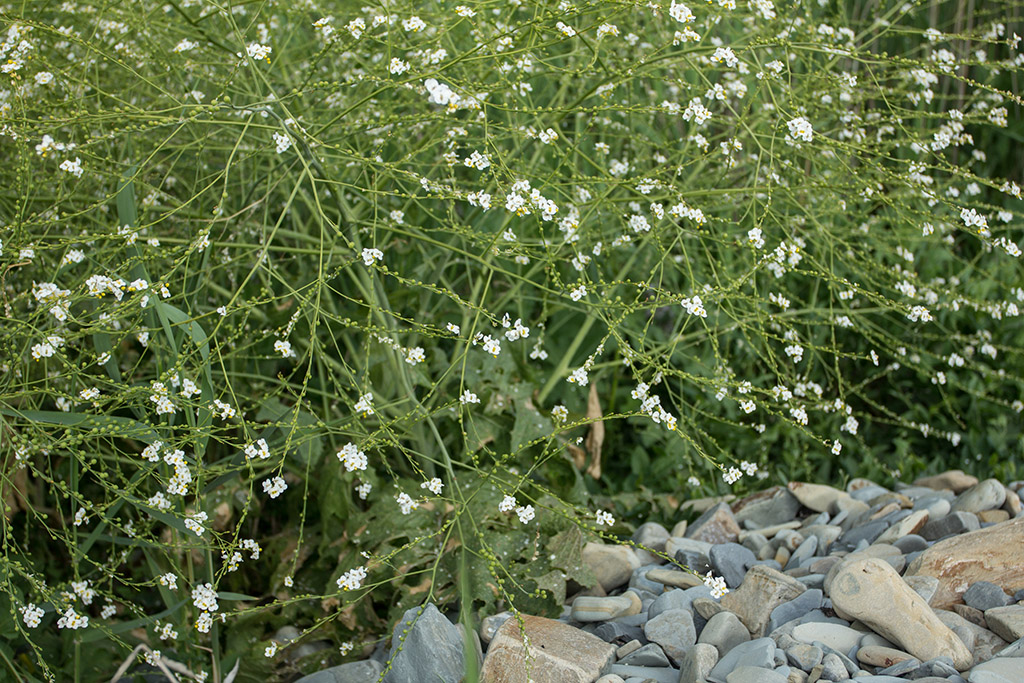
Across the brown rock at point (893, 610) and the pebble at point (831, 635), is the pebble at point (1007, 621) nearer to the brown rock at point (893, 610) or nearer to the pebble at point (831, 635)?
the brown rock at point (893, 610)

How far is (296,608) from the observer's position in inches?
88.3

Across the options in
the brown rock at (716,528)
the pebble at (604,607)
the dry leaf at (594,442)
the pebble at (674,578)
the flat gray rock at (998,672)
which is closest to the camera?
the flat gray rock at (998,672)

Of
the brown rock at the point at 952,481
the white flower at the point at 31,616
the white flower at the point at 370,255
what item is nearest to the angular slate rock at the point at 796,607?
the brown rock at the point at 952,481

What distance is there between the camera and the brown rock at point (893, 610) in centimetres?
179

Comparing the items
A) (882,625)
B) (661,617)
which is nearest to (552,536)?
(661,617)

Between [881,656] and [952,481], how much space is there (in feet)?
3.79

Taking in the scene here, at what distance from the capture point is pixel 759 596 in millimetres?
2041

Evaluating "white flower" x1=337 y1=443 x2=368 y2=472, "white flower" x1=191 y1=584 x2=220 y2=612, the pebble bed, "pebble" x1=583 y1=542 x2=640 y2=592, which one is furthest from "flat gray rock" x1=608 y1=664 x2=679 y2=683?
"white flower" x1=191 y1=584 x2=220 y2=612

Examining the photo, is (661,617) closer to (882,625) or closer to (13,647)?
A: (882,625)

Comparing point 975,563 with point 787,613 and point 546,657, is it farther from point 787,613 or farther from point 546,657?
point 546,657

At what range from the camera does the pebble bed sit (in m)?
1.80

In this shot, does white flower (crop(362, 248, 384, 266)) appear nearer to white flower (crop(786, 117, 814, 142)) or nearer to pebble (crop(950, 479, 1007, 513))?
white flower (crop(786, 117, 814, 142))

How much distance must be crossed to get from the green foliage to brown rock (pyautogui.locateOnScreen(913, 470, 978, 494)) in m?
0.16

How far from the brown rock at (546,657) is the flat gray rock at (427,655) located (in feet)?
0.27
